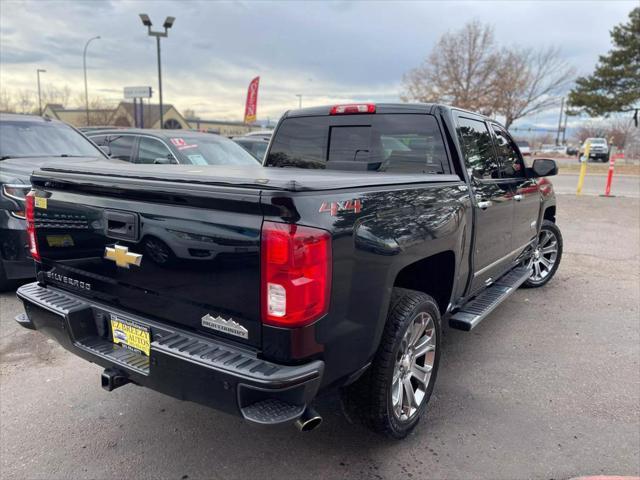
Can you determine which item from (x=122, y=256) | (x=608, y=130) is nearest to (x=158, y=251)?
(x=122, y=256)

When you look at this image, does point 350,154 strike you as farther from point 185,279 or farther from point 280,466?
point 280,466

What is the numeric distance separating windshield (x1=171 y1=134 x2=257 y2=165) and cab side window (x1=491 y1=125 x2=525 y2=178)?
430cm

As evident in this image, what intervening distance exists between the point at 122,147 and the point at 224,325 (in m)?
6.99

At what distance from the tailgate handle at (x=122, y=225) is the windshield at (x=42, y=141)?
4232 mm

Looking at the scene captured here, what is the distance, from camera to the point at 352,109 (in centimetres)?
383

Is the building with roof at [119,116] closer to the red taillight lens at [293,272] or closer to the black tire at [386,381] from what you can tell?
the black tire at [386,381]

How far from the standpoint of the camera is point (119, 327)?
253cm

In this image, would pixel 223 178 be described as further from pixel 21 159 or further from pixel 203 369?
pixel 21 159

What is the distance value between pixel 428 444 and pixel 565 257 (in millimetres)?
5659

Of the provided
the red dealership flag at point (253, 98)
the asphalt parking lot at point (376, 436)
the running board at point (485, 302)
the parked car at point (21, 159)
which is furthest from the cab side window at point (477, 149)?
the red dealership flag at point (253, 98)

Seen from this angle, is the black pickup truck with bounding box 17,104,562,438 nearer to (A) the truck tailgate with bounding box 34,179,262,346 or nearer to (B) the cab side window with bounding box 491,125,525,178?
(A) the truck tailgate with bounding box 34,179,262,346

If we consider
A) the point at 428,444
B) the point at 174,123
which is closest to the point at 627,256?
the point at 428,444

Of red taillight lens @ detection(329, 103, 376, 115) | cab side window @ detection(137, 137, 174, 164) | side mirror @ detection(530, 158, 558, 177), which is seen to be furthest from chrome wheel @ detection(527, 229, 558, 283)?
cab side window @ detection(137, 137, 174, 164)

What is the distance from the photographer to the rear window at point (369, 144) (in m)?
3.58
